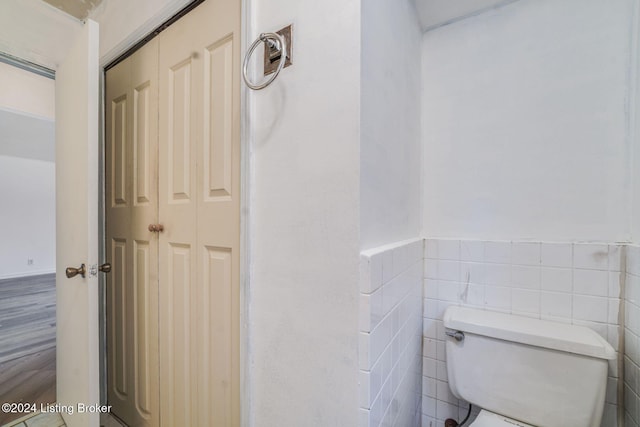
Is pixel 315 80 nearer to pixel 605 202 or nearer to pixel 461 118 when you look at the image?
pixel 461 118

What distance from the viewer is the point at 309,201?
62 cm

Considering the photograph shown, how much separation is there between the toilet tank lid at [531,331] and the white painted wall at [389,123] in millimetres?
364

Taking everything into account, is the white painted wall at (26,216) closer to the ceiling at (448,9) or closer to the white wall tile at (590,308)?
the ceiling at (448,9)

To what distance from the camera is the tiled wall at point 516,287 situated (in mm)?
833

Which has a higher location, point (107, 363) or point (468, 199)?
point (468, 199)

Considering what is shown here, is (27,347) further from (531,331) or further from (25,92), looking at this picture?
(531,331)

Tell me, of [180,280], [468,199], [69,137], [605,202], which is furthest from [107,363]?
[605,202]

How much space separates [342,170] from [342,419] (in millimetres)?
585

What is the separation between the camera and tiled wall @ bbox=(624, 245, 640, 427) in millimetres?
750

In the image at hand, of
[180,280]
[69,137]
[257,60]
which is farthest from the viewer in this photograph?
[69,137]

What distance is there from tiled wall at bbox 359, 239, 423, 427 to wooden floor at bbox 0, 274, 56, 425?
1974 millimetres

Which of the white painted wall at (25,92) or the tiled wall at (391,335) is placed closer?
the tiled wall at (391,335)

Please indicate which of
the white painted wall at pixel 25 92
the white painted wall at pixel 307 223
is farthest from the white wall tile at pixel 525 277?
the white painted wall at pixel 25 92

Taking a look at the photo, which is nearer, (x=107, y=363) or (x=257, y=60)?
(x=257, y=60)
